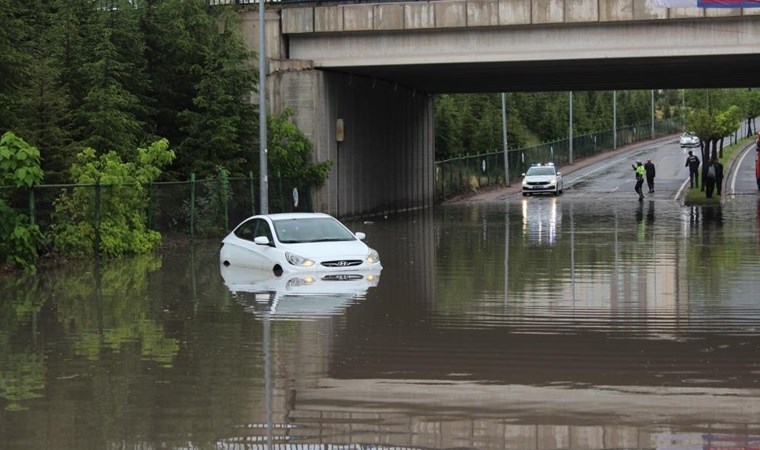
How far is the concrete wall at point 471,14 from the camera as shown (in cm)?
3941

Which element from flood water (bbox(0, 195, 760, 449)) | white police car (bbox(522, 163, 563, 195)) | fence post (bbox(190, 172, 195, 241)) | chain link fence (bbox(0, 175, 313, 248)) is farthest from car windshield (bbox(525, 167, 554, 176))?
flood water (bbox(0, 195, 760, 449))

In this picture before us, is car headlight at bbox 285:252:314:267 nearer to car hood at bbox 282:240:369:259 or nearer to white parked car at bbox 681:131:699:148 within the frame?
car hood at bbox 282:240:369:259

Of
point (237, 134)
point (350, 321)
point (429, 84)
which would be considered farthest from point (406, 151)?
point (350, 321)

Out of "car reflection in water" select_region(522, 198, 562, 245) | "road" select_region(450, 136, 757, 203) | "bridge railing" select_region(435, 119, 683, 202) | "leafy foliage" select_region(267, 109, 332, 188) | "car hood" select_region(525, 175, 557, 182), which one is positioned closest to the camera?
"car reflection in water" select_region(522, 198, 562, 245)

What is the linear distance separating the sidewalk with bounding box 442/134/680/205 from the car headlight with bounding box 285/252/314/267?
136 feet

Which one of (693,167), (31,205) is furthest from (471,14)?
(693,167)

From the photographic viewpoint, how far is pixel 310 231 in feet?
75.6

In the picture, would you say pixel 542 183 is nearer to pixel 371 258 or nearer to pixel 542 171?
pixel 542 171

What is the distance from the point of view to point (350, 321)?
15.9 meters

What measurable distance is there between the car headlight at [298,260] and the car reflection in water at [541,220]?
1118cm

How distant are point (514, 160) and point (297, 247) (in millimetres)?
64283

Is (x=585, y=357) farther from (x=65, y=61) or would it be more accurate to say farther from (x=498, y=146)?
(x=498, y=146)

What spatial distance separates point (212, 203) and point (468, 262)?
35.7 ft

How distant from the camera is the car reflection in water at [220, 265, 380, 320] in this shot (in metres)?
17.2
